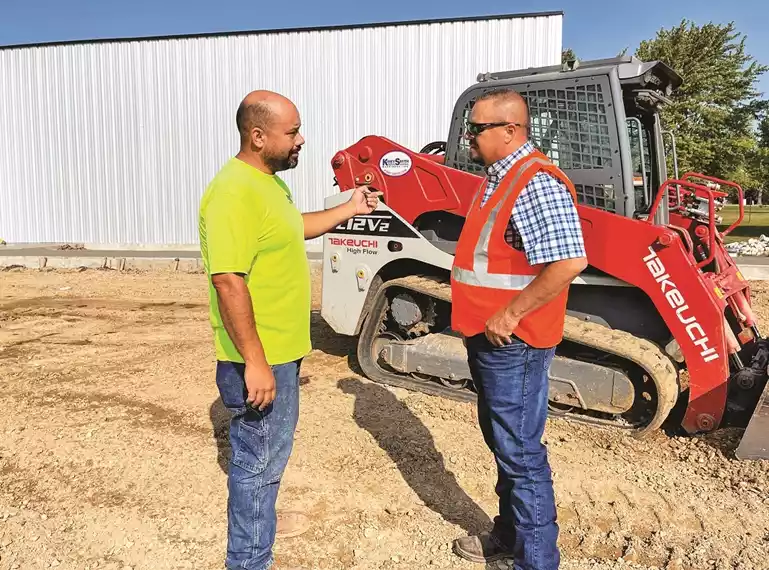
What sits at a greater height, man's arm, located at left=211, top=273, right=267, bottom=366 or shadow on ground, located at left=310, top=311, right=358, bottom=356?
man's arm, located at left=211, top=273, right=267, bottom=366

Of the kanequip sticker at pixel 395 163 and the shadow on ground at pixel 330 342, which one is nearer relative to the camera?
the kanequip sticker at pixel 395 163

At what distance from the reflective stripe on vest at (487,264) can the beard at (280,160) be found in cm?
73

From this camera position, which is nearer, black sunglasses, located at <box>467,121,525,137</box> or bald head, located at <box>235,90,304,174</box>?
bald head, located at <box>235,90,304,174</box>

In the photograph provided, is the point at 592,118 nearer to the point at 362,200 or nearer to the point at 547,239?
the point at 362,200

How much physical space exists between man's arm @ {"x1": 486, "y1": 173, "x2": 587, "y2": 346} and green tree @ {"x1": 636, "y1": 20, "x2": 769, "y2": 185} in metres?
24.8

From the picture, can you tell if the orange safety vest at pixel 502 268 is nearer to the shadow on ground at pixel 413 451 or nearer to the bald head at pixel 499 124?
the bald head at pixel 499 124

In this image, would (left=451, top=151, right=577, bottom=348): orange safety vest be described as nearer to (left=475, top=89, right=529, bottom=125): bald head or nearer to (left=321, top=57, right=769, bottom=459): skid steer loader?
(left=475, top=89, right=529, bottom=125): bald head

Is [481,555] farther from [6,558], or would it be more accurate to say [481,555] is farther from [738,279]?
[738,279]

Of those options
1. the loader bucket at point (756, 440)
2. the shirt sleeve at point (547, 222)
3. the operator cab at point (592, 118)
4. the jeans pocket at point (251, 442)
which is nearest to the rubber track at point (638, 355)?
the loader bucket at point (756, 440)

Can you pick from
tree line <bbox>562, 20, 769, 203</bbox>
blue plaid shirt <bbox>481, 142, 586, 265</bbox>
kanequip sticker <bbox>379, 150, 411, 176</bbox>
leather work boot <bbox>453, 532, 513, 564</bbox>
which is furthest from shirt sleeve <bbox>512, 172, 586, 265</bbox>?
tree line <bbox>562, 20, 769, 203</bbox>

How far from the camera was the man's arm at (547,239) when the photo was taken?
85.0 inches

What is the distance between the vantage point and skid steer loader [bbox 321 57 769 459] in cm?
379

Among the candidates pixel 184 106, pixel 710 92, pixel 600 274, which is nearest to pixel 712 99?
pixel 710 92

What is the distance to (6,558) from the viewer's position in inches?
110
